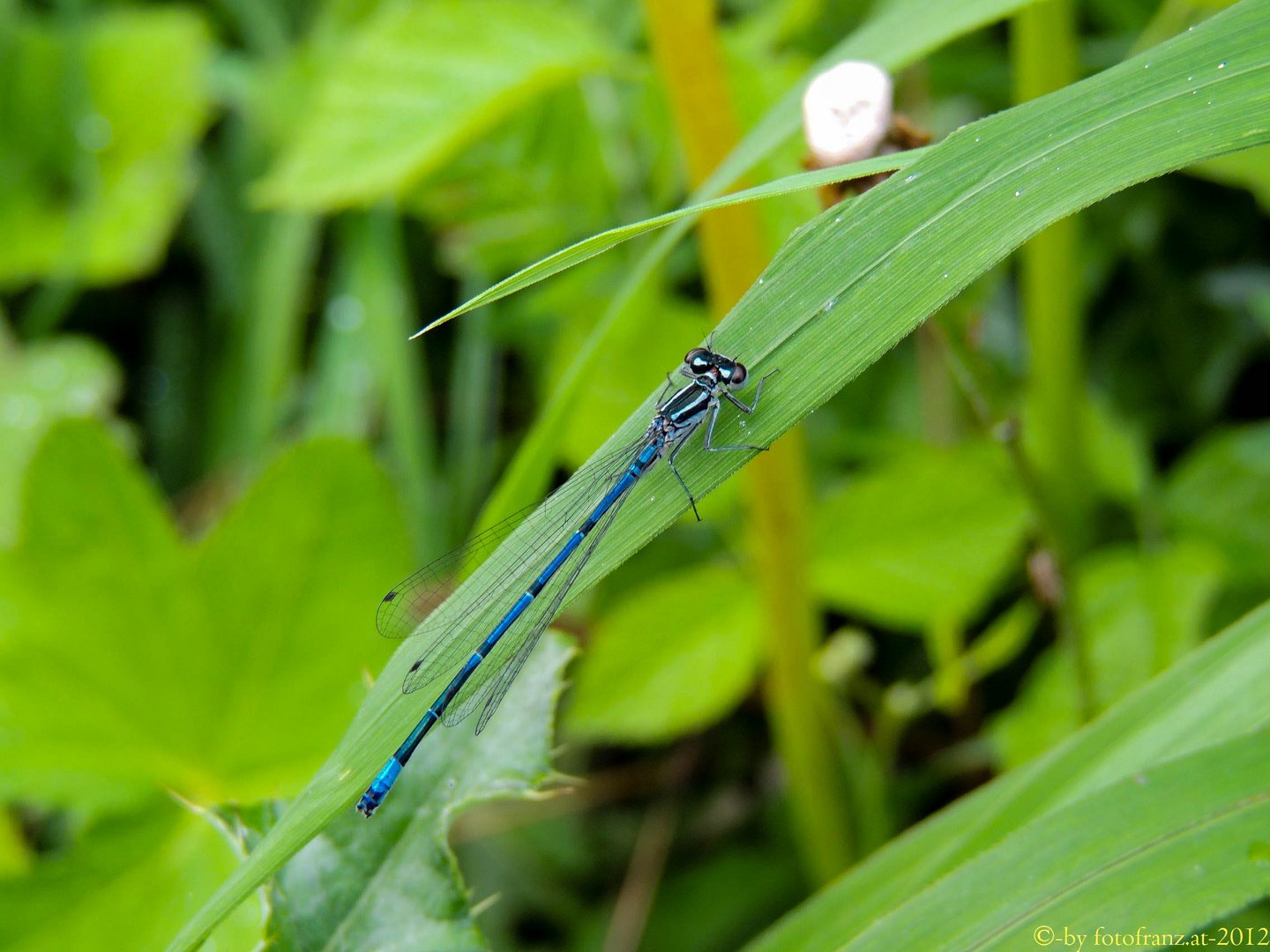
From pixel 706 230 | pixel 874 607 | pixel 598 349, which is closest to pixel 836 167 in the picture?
pixel 598 349

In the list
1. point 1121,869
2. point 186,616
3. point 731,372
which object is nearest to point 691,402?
point 731,372

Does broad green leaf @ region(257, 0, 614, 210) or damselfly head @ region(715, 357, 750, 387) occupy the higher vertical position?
broad green leaf @ region(257, 0, 614, 210)

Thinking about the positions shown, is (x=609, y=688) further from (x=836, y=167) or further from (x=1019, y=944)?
(x=836, y=167)

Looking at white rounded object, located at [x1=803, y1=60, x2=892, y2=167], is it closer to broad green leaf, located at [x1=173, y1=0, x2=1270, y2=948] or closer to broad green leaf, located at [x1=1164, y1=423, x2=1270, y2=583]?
broad green leaf, located at [x1=173, y1=0, x2=1270, y2=948]

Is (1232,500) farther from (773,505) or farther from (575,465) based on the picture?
(575,465)

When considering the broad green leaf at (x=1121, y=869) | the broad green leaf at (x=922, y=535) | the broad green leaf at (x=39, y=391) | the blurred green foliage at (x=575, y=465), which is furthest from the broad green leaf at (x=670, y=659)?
the broad green leaf at (x=39, y=391)

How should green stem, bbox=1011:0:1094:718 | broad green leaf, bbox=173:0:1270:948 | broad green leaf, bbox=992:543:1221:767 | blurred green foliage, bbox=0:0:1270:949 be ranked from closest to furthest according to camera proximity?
1. broad green leaf, bbox=173:0:1270:948
2. blurred green foliage, bbox=0:0:1270:949
3. green stem, bbox=1011:0:1094:718
4. broad green leaf, bbox=992:543:1221:767

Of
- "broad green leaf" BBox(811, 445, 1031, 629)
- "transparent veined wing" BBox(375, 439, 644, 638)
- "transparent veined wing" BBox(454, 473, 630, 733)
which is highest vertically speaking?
"transparent veined wing" BBox(375, 439, 644, 638)

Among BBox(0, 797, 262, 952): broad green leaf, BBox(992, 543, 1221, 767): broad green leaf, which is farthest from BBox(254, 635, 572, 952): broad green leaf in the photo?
BBox(992, 543, 1221, 767): broad green leaf
